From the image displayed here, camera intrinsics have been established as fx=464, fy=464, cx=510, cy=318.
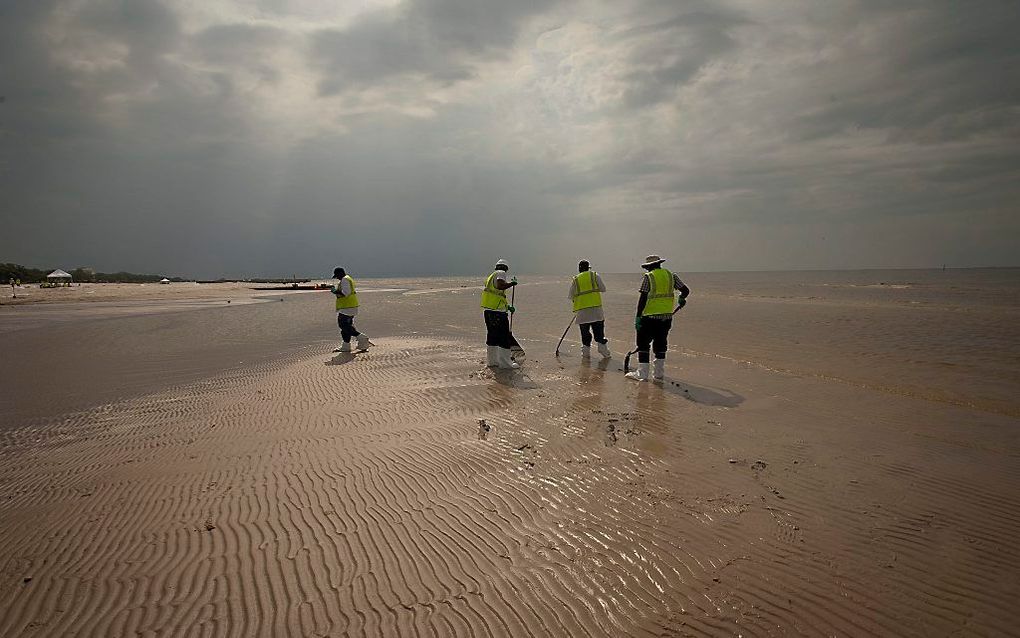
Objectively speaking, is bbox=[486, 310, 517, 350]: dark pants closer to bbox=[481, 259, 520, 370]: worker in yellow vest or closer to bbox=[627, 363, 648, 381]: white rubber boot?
bbox=[481, 259, 520, 370]: worker in yellow vest

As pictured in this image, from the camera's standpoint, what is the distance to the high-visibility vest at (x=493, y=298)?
33.5ft

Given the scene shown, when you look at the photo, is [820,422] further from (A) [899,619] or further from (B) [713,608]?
(B) [713,608]

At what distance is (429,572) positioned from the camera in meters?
3.31

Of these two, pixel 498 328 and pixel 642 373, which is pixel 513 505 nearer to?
pixel 642 373

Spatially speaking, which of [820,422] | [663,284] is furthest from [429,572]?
[663,284]

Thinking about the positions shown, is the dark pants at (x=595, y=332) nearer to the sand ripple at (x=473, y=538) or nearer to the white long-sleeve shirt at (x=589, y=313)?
the white long-sleeve shirt at (x=589, y=313)

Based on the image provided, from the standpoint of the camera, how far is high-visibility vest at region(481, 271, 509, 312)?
33.5 feet

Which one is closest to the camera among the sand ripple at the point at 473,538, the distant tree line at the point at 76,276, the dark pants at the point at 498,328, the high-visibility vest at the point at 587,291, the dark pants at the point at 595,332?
the sand ripple at the point at 473,538

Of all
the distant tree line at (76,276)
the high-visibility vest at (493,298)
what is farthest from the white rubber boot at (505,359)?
the distant tree line at (76,276)

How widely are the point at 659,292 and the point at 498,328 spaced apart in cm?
348

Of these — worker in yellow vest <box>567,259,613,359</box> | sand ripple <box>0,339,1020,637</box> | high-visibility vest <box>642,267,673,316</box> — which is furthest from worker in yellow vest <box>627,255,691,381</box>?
sand ripple <box>0,339,1020,637</box>

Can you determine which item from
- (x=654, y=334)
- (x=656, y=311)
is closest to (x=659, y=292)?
(x=656, y=311)

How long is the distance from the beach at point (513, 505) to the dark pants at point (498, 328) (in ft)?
2.99

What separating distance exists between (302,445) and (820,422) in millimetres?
7004
